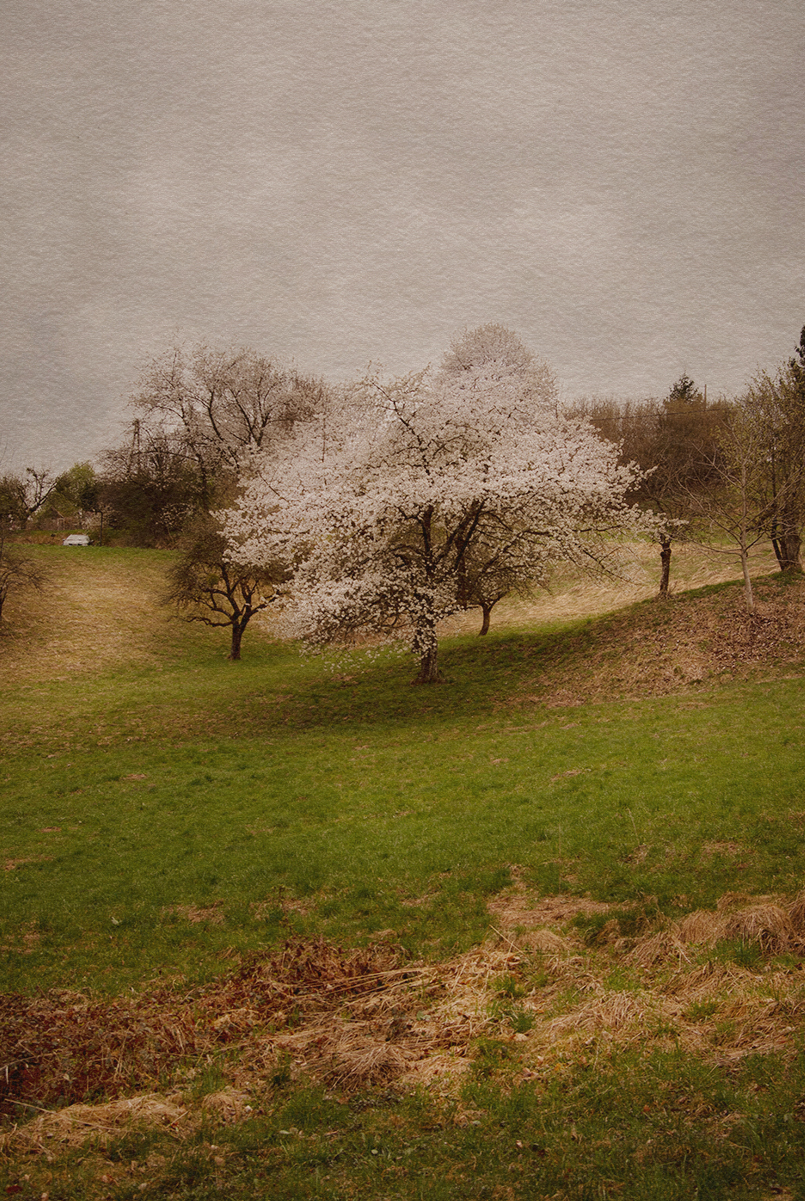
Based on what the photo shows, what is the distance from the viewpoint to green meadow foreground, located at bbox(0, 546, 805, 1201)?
16.3 ft

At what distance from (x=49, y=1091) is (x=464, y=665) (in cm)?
2271

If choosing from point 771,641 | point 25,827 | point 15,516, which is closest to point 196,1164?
point 25,827

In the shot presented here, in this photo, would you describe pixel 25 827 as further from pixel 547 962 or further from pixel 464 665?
pixel 464 665

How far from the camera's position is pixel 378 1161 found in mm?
4910

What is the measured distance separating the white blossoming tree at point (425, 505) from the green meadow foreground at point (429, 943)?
402 cm

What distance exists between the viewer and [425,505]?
75.2 feet

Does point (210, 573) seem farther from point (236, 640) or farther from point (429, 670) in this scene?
point (429, 670)

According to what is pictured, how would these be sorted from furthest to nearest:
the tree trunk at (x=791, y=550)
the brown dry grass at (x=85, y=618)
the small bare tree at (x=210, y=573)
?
the small bare tree at (x=210, y=573)
the brown dry grass at (x=85, y=618)
the tree trunk at (x=791, y=550)

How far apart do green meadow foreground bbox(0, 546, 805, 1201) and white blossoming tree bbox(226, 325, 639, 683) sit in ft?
13.2

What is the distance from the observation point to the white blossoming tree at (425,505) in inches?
891

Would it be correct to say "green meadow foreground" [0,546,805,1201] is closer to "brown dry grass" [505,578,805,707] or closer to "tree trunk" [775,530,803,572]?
"brown dry grass" [505,578,805,707]

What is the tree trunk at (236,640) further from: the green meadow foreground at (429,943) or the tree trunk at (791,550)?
the tree trunk at (791,550)

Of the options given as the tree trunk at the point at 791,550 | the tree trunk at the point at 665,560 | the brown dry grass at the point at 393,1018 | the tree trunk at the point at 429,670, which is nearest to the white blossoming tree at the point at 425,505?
the tree trunk at the point at 429,670

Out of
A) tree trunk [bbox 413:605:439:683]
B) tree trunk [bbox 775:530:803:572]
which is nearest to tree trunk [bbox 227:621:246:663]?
tree trunk [bbox 413:605:439:683]
